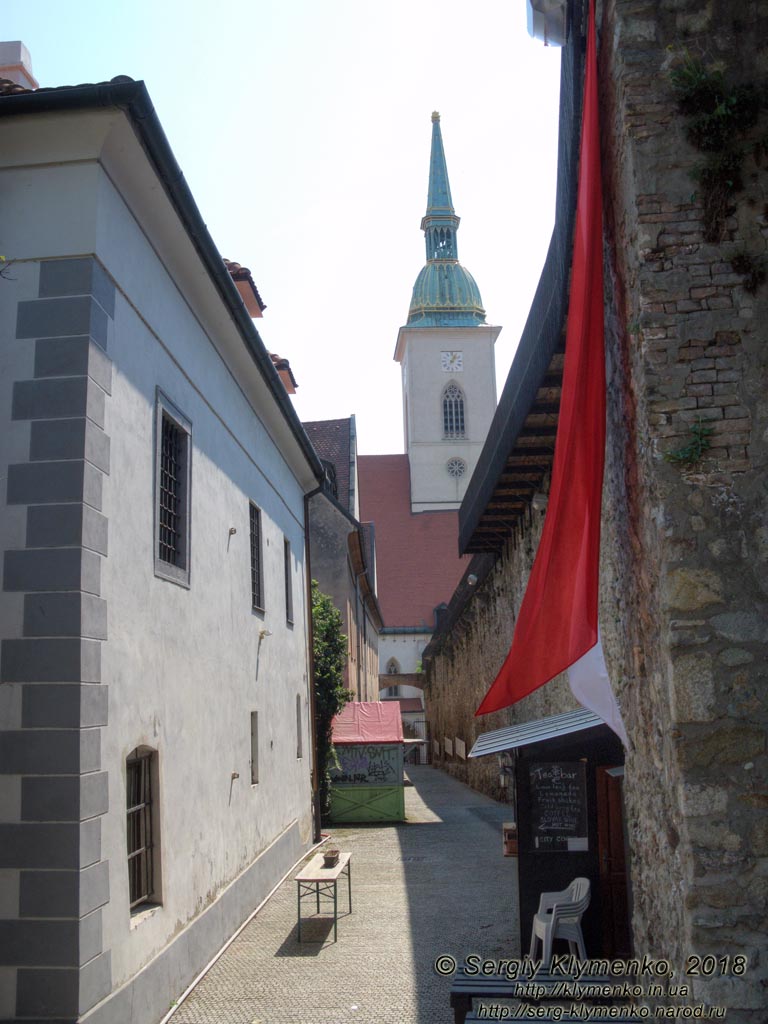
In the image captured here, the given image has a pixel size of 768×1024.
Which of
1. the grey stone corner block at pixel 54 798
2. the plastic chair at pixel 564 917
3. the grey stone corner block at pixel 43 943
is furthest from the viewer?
the plastic chair at pixel 564 917

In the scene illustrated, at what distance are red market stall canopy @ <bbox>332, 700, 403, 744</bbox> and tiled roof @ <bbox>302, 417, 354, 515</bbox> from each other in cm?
1078

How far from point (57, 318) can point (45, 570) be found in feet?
5.30

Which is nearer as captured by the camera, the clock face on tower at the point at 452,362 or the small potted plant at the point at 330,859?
the small potted plant at the point at 330,859

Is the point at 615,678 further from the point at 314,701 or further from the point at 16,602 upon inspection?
the point at 314,701

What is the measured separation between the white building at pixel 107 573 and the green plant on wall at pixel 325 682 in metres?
8.09

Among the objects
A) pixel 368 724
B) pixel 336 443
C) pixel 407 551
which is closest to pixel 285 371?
pixel 368 724

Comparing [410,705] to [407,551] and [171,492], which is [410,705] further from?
[171,492]

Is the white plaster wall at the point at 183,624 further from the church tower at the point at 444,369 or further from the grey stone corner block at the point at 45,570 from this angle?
the church tower at the point at 444,369

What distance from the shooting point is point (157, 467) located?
748cm

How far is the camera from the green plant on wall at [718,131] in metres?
5.17

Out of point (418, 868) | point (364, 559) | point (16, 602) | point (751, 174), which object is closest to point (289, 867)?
point (418, 868)

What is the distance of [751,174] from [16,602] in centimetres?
480

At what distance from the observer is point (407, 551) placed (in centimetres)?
5525

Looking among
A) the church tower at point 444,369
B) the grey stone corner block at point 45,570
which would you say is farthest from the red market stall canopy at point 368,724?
the church tower at point 444,369
